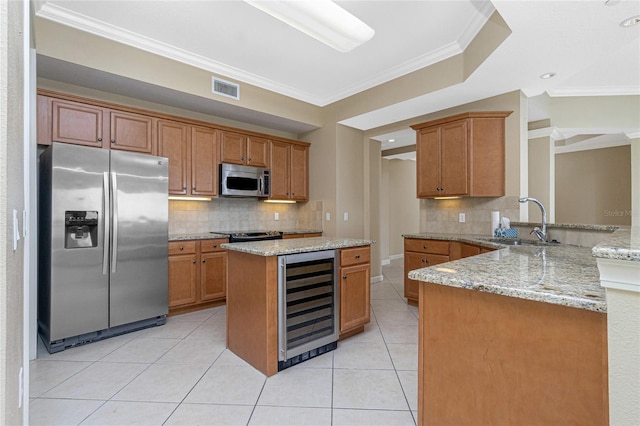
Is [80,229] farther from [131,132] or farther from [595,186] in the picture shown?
[595,186]

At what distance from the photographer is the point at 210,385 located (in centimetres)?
207

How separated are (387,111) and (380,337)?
9.27ft

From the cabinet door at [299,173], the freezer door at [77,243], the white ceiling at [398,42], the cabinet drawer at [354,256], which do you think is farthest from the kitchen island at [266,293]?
the cabinet door at [299,173]

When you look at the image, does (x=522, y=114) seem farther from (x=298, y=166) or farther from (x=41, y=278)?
(x=41, y=278)

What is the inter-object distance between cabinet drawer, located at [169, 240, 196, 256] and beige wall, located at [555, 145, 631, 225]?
802cm

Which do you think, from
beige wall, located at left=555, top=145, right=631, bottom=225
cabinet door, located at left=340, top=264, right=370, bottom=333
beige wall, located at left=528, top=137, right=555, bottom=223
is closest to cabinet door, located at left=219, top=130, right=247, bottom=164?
cabinet door, located at left=340, top=264, right=370, bottom=333

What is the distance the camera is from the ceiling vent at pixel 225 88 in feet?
11.6

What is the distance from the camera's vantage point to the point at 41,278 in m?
2.67

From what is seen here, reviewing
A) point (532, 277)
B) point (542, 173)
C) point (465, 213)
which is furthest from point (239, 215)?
point (542, 173)

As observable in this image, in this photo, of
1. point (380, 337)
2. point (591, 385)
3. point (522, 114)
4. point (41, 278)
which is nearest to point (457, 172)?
point (522, 114)

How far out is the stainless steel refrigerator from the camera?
8.39ft

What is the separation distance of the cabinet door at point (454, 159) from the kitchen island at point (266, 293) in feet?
5.17

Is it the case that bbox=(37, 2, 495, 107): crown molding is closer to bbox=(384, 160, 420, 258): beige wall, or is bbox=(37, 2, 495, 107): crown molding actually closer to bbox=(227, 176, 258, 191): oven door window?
bbox=(227, 176, 258, 191): oven door window

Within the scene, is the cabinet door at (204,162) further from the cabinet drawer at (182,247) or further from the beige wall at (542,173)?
the beige wall at (542,173)
